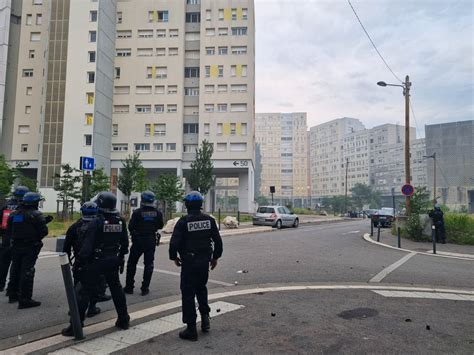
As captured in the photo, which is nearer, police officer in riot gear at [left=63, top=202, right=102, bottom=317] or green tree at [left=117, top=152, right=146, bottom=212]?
police officer in riot gear at [left=63, top=202, right=102, bottom=317]

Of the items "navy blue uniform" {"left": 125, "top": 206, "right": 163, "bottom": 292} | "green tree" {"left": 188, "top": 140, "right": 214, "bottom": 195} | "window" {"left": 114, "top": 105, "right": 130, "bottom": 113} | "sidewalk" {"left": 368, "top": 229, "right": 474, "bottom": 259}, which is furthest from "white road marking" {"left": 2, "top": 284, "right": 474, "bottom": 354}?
"window" {"left": 114, "top": 105, "right": 130, "bottom": 113}

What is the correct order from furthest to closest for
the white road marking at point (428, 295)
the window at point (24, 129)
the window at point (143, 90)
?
the window at point (143, 90) → the window at point (24, 129) → the white road marking at point (428, 295)

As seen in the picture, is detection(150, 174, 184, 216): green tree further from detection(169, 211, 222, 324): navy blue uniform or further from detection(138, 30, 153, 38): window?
detection(138, 30, 153, 38): window

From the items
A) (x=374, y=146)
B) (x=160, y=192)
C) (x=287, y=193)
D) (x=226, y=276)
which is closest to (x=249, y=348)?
(x=226, y=276)

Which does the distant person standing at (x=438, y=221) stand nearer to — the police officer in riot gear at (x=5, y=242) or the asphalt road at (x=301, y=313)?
the asphalt road at (x=301, y=313)

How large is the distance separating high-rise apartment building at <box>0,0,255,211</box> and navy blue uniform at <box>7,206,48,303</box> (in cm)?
4074

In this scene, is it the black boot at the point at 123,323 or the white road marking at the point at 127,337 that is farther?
the black boot at the point at 123,323

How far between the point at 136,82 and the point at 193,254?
48.4m

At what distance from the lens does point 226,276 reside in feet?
26.9

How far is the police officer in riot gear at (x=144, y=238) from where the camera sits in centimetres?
647

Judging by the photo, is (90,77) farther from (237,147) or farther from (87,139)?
(237,147)

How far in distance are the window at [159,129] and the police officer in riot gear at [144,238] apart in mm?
42468

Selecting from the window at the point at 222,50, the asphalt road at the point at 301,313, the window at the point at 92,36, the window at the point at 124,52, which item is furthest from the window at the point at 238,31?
the asphalt road at the point at 301,313

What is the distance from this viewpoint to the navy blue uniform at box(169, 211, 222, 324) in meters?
4.35
